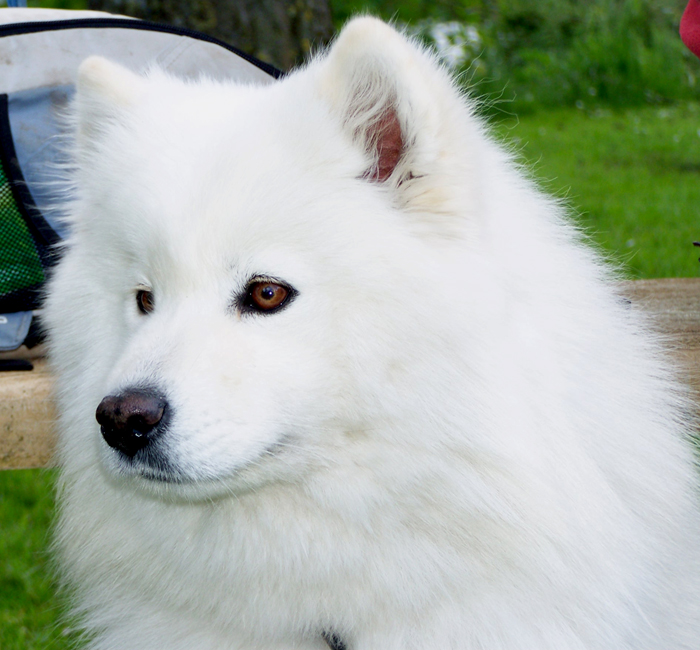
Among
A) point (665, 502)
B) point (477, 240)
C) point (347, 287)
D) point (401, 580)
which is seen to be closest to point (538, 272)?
point (477, 240)

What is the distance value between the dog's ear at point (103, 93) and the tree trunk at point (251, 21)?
9.73ft

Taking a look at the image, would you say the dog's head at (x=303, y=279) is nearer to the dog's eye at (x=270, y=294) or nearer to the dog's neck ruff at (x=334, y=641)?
the dog's eye at (x=270, y=294)

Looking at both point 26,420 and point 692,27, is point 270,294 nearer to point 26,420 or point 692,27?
point 26,420

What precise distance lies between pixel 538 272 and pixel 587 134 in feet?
27.0

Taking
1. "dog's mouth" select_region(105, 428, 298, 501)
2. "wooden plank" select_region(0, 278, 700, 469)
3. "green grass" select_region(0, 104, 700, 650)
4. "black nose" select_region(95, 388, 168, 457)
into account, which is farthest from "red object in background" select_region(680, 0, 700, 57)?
"black nose" select_region(95, 388, 168, 457)

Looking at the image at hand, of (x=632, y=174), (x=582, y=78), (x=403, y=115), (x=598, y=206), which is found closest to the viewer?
(x=403, y=115)

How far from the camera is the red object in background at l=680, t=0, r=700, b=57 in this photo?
2502mm

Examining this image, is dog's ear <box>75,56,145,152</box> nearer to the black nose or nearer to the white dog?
the white dog

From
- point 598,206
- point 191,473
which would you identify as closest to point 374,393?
point 191,473

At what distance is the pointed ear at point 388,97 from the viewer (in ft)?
5.84

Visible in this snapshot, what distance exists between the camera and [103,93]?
226cm

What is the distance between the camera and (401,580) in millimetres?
1935

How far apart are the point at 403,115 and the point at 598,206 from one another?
5.80 meters

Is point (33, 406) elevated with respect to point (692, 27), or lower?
lower
